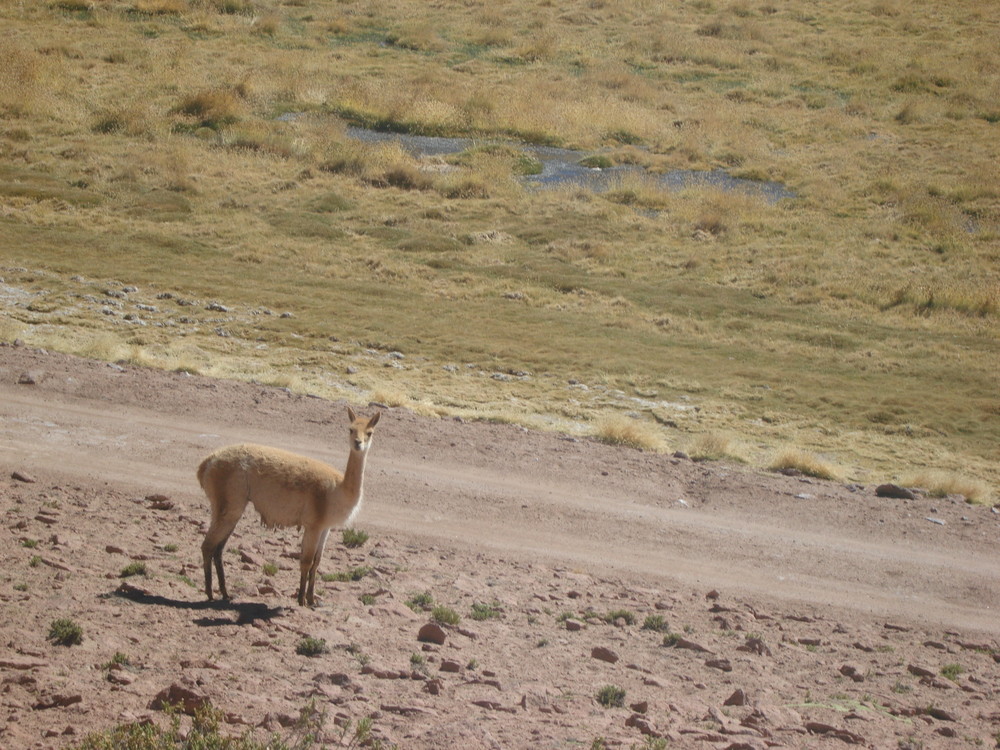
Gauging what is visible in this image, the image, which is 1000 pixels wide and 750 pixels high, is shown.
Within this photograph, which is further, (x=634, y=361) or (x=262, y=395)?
(x=634, y=361)

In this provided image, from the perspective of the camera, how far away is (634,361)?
24.6 meters

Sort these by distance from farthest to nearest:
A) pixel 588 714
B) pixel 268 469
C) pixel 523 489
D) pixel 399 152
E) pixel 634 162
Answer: pixel 634 162 < pixel 399 152 < pixel 523 489 < pixel 268 469 < pixel 588 714

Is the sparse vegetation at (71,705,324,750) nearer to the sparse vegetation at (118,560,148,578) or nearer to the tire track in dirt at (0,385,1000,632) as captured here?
the sparse vegetation at (118,560,148,578)

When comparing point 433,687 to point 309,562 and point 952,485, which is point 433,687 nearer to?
point 309,562

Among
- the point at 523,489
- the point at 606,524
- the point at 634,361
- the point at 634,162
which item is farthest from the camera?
the point at 634,162

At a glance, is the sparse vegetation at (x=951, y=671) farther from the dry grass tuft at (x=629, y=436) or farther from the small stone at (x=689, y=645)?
the dry grass tuft at (x=629, y=436)

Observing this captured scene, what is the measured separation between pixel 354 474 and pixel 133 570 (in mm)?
2082

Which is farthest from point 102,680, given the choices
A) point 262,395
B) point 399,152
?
point 399,152

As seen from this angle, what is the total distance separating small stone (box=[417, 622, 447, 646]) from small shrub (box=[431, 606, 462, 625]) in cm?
46

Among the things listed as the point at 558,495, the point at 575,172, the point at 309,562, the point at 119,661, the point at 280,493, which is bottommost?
the point at 558,495

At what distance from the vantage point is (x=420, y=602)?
9.79 meters

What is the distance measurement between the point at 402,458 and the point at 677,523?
4.10 m

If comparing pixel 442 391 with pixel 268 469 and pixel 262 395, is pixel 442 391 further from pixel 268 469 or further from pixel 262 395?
pixel 268 469

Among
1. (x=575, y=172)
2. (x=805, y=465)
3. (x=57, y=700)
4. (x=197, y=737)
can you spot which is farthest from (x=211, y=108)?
(x=197, y=737)
